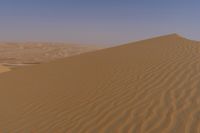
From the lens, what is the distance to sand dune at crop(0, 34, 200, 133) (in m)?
4.84

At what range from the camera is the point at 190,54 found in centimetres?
972

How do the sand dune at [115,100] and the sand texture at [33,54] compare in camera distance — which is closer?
the sand dune at [115,100]

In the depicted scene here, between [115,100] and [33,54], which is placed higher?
[115,100]

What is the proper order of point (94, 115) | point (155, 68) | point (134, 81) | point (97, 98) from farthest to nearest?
point (155, 68)
point (134, 81)
point (97, 98)
point (94, 115)

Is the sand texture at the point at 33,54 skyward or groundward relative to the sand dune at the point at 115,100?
groundward

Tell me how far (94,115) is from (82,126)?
0.48 m

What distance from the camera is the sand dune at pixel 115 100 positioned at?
4.84 metres

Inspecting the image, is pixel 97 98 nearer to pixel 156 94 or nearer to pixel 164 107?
pixel 156 94

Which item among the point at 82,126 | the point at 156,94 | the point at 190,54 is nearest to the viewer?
the point at 82,126

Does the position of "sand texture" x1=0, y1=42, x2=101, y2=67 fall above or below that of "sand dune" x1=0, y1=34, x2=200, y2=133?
below

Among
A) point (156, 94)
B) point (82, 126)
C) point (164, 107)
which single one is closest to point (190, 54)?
point (156, 94)

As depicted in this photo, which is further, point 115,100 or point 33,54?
point 33,54

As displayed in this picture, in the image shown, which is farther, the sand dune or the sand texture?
the sand texture

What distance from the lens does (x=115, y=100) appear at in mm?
6070
